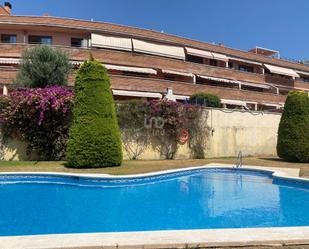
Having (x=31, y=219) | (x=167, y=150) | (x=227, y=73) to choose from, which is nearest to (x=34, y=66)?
(x=167, y=150)

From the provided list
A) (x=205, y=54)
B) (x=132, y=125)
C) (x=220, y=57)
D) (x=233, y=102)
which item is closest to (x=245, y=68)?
(x=220, y=57)

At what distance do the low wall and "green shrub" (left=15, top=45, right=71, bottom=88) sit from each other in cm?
847

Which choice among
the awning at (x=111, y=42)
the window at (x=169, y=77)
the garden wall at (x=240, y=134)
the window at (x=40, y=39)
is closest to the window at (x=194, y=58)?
the window at (x=169, y=77)

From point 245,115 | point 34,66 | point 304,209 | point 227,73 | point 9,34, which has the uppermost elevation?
point 9,34

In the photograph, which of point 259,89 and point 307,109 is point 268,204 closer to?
point 307,109

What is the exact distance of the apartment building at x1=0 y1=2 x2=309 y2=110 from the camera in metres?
32.0

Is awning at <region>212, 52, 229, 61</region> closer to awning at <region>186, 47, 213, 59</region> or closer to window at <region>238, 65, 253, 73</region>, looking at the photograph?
awning at <region>186, 47, 213, 59</region>

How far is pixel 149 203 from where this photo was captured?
1041 centimetres

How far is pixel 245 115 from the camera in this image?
2467 centimetres

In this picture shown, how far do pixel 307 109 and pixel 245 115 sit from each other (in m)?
5.19

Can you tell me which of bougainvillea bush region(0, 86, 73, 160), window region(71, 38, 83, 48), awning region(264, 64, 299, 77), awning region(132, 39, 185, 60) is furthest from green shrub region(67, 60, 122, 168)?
awning region(264, 64, 299, 77)

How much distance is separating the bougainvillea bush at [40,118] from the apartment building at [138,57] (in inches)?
402

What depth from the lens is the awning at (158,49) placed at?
117ft

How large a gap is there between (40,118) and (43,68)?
6.47m
